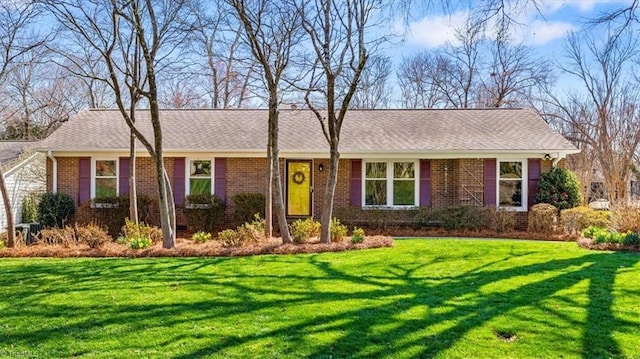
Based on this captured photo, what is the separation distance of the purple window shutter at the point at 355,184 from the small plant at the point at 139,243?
6.53 meters

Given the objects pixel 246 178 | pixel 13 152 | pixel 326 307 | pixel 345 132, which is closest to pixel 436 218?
pixel 345 132

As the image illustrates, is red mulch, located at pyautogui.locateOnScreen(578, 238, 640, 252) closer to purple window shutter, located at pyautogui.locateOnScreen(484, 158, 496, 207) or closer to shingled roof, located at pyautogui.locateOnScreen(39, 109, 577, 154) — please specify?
purple window shutter, located at pyautogui.locateOnScreen(484, 158, 496, 207)

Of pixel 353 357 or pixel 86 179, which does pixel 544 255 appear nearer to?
pixel 353 357

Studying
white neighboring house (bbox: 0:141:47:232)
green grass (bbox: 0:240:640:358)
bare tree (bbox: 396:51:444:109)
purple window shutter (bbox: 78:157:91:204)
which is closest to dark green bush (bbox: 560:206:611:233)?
green grass (bbox: 0:240:640:358)

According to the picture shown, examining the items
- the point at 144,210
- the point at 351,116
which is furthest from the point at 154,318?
the point at 351,116

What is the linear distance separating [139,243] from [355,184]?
275 inches

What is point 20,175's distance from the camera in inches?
636

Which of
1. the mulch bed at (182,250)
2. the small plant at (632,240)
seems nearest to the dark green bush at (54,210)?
the mulch bed at (182,250)

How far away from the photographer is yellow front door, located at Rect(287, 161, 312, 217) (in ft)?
49.7

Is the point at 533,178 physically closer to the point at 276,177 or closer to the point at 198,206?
the point at 276,177

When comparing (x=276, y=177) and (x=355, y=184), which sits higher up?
(x=276, y=177)

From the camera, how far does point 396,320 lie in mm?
5027

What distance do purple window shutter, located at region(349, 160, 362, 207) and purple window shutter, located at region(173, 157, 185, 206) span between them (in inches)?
204

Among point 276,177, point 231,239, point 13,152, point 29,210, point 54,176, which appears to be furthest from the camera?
point 13,152
